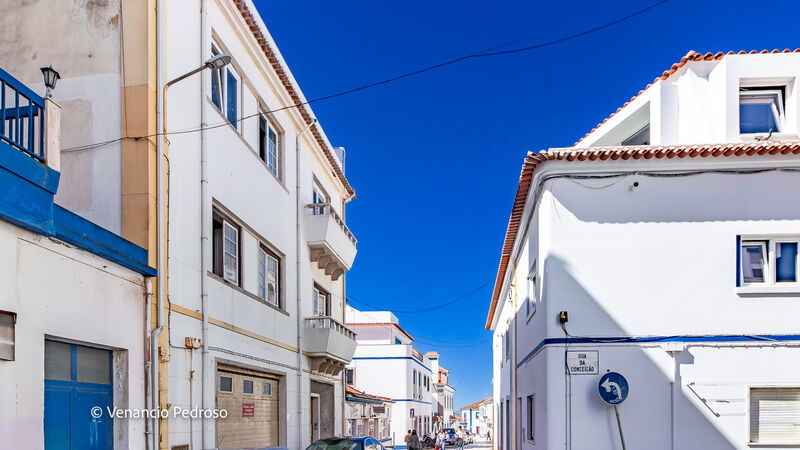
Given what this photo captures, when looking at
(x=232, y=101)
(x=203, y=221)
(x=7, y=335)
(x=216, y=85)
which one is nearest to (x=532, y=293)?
(x=203, y=221)

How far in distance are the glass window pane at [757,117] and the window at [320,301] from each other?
1159 centimetres

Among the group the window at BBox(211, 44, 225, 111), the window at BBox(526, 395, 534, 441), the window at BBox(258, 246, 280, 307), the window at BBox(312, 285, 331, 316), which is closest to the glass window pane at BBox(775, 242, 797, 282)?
the window at BBox(526, 395, 534, 441)

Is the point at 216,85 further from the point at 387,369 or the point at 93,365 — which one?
the point at 387,369

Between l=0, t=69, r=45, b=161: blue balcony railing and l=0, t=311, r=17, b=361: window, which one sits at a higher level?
l=0, t=69, r=45, b=161: blue balcony railing

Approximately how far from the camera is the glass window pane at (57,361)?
7.10 meters

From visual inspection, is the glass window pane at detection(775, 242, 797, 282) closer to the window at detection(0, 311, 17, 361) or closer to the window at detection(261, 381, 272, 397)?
the window at detection(261, 381, 272, 397)

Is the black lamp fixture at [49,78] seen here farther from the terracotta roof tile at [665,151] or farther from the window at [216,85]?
the terracotta roof tile at [665,151]

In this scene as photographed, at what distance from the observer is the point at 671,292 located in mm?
10648

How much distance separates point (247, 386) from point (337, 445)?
2099 millimetres

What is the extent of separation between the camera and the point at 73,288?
7.34 meters

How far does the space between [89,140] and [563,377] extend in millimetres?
7807

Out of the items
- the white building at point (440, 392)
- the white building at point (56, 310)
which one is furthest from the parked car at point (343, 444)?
the white building at point (440, 392)

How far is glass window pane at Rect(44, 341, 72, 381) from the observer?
7100 mm

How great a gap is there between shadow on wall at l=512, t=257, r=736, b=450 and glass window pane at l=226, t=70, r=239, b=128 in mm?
6843
